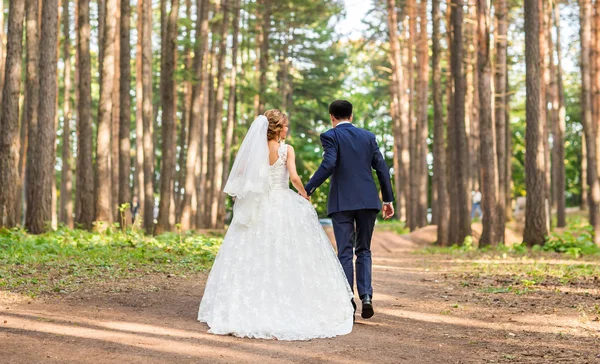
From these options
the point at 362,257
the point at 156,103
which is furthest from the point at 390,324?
the point at 156,103

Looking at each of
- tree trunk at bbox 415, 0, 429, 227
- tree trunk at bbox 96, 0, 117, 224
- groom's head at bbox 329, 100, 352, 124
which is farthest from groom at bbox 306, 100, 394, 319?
tree trunk at bbox 415, 0, 429, 227

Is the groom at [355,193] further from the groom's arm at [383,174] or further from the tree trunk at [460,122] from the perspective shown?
the tree trunk at [460,122]

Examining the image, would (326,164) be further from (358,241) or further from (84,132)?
(84,132)

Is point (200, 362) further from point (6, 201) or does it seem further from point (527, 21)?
point (527, 21)

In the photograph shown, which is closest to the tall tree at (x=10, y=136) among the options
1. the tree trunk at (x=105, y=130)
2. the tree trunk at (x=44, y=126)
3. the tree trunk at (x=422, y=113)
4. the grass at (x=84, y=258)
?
the tree trunk at (x=44, y=126)

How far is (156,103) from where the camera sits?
154 ft

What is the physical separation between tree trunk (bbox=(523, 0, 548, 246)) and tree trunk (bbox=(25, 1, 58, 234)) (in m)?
11.2

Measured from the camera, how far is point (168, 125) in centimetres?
2212

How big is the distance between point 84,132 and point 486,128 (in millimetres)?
10276

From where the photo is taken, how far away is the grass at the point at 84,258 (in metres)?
10.5

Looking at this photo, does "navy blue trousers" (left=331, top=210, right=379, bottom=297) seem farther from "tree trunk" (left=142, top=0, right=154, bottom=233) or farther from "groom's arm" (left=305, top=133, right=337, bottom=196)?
"tree trunk" (left=142, top=0, right=154, bottom=233)

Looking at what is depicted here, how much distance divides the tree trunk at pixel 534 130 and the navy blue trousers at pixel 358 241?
12248 millimetres

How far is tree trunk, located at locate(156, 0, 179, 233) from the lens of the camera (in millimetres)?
22094

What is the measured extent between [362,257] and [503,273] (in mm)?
6203
